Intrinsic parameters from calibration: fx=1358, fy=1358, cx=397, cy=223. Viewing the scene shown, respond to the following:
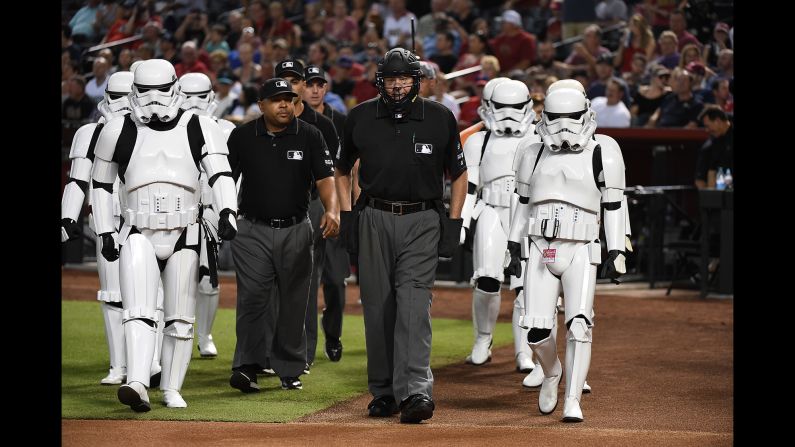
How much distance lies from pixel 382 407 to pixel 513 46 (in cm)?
1331

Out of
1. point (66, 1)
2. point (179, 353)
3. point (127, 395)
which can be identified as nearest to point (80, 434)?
point (127, 395)

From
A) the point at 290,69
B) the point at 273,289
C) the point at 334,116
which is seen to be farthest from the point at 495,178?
the point at 273,289

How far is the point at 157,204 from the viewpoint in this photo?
921 cm

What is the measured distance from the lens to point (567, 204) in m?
9.09

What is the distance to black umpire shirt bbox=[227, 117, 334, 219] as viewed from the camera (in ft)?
33.4

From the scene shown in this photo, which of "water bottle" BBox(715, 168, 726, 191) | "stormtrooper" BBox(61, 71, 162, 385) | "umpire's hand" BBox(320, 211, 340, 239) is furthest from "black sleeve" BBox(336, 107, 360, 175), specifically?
"water bottle" BBox(715, 168, 726, 191)

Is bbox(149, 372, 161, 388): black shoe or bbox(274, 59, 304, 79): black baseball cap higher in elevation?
bbox(274, 59, 304, 79): black baseball cap

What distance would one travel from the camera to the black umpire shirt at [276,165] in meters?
10.2

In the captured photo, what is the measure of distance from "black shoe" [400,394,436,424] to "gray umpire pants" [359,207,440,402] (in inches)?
2.1

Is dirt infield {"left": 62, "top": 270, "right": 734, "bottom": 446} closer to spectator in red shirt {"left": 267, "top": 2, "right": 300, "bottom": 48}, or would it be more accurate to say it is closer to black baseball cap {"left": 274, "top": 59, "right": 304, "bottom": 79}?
black baseball cap {"left": 274, "top": 59, "right": 304, "bottom": 79}

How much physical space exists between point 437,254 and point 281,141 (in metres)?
1.75

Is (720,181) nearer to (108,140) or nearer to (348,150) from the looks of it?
(348,150)

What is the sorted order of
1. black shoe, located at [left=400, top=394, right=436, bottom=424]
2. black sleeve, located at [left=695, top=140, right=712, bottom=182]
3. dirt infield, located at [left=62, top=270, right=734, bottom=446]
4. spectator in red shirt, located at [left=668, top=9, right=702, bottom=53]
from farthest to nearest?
1. spectator in red shirt, located at [left=668, top=9, right=702, bottom=53]
2. black sleeve, located at [left=695, top=140, right=712, bottom=182]
3. black shoe, located at [left=400, top=394, right=436, bottom=424]
4. dirt infield, located at [left=62, top=270, right=734, bottom=446]

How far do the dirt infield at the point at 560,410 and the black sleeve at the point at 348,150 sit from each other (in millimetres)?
1699
